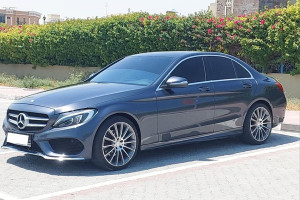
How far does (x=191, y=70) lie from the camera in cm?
787

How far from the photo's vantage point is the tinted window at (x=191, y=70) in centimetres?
768

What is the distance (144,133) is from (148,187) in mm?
1125

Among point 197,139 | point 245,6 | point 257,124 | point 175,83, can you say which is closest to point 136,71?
point 175,83

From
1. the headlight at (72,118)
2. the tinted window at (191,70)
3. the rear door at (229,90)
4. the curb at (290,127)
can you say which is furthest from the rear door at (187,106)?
the curb at (290,127)

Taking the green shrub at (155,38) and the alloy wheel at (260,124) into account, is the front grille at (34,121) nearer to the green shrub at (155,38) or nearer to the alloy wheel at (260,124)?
the alloy wheel at (260,124)

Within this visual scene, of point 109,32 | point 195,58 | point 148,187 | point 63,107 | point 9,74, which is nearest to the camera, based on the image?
point 148,187

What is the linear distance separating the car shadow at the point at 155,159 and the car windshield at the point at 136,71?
1.19 meters

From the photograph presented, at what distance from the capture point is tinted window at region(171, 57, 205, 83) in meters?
7.68

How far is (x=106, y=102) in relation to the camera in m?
6.60

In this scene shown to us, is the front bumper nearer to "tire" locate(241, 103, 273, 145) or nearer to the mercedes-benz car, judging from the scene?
the mercedes-benz car

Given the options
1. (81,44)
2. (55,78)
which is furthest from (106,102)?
(55,78)

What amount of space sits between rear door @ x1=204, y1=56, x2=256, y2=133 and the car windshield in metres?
0.89

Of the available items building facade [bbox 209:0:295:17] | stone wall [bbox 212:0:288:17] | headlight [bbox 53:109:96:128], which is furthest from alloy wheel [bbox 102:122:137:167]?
stone wall [bbox 212:0:288:17]

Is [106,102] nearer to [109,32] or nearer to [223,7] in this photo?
[109,32]
